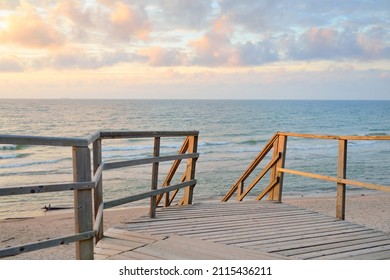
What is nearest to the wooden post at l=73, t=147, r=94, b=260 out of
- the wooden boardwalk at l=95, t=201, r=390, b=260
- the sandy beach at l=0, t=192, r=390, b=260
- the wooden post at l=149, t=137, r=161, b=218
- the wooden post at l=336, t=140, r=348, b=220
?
the wooden boardwalk at l=95, t=201, r=390, b=260

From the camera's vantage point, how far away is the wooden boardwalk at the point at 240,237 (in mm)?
3711

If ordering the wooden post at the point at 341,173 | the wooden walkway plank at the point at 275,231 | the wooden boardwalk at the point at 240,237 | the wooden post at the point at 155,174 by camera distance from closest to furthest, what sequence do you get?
1. the wooden boardwalk at the point at 240,237
2. the wooden walkway plank at the point at 275,231
3. the wooden post at the point at 155,174
4. the wooden post at the point at 341,173

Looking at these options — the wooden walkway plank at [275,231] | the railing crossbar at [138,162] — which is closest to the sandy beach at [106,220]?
the railing crossbar at [138,162]

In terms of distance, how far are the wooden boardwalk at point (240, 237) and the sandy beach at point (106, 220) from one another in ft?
13.5

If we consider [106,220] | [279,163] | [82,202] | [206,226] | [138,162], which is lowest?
[106,220]

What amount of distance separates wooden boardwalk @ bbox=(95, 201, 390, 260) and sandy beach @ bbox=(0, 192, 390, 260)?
4.12 m

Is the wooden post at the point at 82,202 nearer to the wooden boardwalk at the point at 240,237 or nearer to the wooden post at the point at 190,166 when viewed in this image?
the wooden boardwalk at the point at 240,237

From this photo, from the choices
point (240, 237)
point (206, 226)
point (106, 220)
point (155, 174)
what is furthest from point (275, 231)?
point (106, 220)

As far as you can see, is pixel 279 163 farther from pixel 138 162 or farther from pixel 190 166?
pixel 138 162

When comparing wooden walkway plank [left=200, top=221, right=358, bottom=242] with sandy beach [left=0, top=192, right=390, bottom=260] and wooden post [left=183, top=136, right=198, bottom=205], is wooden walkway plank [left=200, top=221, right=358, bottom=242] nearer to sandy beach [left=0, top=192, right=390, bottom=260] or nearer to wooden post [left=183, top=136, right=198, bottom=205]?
wooden post [left=183, top=136, right=198, bottom=205]

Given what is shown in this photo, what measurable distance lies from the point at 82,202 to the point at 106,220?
8.46 meters

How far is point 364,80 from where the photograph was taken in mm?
23969

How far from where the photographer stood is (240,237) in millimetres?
4207
